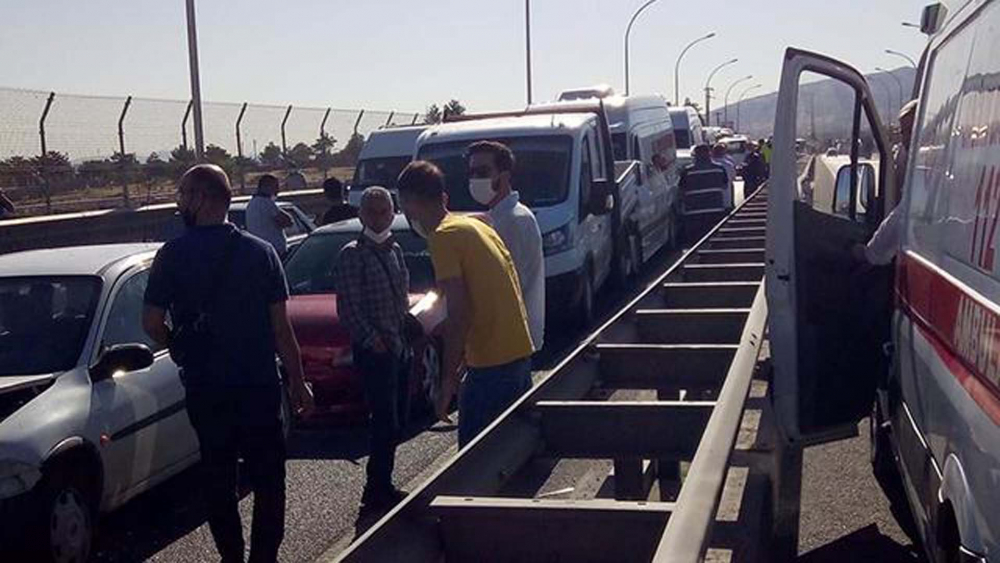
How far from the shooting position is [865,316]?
20.4ft

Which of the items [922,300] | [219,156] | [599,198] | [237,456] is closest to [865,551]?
[922,300]

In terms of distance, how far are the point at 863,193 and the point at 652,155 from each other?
15320mm

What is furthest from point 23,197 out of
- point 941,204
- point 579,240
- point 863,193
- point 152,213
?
point 941,204

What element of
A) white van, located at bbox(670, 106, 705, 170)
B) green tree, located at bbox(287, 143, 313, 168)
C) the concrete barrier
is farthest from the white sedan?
green tree, located at bbox(287, 143, 313, 168)

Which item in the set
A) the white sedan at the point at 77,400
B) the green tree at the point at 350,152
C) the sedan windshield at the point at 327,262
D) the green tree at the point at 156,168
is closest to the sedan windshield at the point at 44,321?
the white sedan at the point at 77,400

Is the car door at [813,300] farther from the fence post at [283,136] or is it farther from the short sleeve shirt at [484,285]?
the fence post at [283,136]

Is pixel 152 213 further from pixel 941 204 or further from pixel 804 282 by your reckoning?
pixel 941 204

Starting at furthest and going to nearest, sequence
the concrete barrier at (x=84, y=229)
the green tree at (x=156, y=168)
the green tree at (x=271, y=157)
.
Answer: the green tree at (x=271, y=157) < the green tree at (x=156, y=168) < the concrete barrier at (x=84, y=229)

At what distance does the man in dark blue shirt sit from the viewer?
5.48 m

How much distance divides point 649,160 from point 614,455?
55.0 ft

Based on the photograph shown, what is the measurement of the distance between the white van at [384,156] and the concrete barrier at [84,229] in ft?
7.78

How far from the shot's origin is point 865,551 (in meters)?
6.28

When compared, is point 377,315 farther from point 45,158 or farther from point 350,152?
point 350,152

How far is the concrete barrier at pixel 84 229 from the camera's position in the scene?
16859 millimetres
